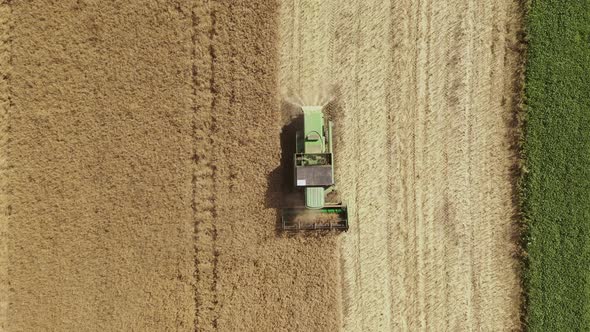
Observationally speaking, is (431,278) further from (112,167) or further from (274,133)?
(112,167)

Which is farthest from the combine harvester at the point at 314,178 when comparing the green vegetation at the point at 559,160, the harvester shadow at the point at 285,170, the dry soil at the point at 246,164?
the green vegetation at the point at 559,160

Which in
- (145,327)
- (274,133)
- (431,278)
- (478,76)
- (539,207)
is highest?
(478,76)

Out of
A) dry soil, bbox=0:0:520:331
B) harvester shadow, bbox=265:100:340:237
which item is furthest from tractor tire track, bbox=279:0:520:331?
harvester shadow, bbox=265:100:340:237

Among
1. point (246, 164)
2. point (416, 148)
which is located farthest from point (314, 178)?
point (416, 148)

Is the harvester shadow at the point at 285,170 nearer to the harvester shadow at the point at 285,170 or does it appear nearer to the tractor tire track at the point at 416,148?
the harvester shadow at the point at 285,170

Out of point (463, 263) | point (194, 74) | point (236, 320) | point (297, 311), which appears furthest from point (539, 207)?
point (194, 74)

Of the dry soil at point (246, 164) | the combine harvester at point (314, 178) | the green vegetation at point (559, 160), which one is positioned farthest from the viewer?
the green vegetation at point (559, 160)

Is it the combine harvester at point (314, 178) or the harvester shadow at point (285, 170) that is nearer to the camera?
the combine harvester at point (314, 178)

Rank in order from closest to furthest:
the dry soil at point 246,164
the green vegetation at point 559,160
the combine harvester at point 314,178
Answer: the combine harvester at point 314,178 → the dry soil at point 246,164 → the green vegetation at point 559,160

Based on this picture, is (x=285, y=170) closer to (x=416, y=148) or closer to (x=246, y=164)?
(x=246, y=164)
